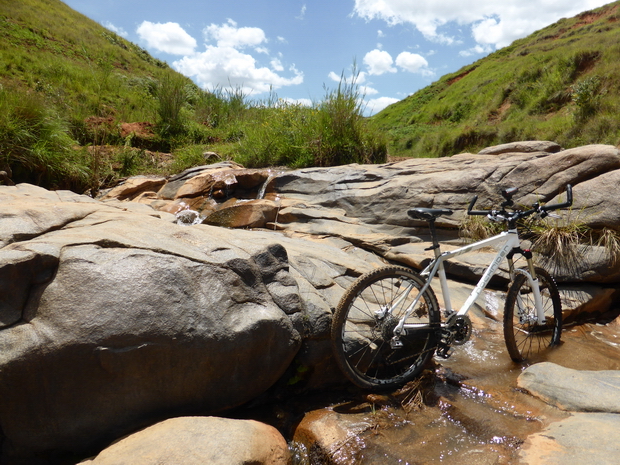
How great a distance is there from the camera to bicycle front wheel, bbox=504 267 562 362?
3.55 m

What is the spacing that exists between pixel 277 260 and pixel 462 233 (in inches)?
136

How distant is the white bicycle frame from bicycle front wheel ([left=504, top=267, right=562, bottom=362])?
0.07m

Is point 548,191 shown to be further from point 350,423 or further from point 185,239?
point 185,239

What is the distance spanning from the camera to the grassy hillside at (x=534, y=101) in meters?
13.5

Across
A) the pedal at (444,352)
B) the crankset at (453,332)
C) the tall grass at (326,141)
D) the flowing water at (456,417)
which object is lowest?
the flowing water at (456,417)

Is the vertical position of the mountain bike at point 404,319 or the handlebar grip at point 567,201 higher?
the handlebar grip at point 567,201

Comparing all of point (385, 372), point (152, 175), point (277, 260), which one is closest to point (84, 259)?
point (277, 260)

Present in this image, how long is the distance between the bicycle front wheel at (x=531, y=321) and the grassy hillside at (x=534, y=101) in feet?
21.6

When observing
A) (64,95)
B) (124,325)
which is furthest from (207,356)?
(64,95)

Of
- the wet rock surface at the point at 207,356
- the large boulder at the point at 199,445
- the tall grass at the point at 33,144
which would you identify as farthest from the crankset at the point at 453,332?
the tall grass at the point at 33,144

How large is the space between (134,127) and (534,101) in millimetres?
16299

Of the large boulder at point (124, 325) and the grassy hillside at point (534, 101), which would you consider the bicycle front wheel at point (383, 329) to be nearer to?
the large boulder at point (124, 325)

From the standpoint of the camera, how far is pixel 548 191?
541 centimetres

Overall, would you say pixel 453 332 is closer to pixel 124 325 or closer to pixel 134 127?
pixel 124 325
